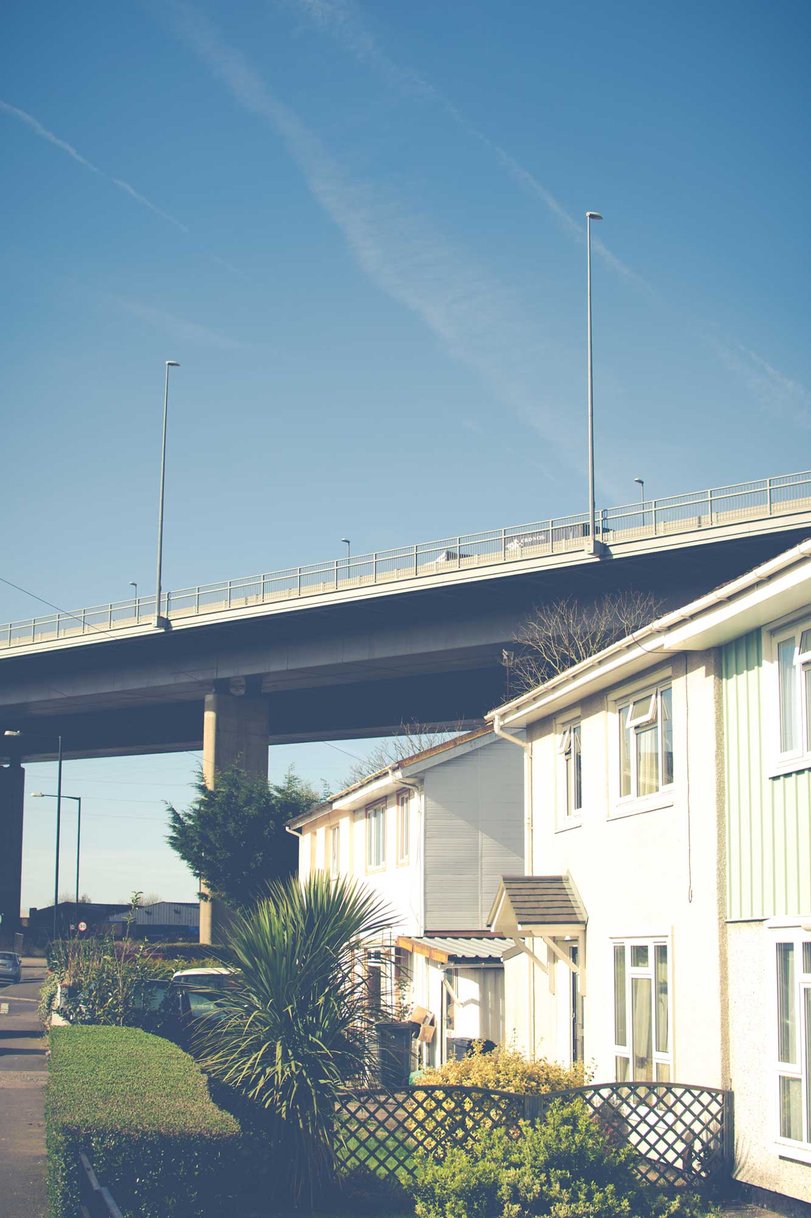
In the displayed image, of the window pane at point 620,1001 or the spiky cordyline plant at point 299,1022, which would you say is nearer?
the spiky cordyline plant at point 299,1022

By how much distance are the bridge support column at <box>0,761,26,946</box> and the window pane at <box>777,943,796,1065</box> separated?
252 feet

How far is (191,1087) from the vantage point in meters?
12.4

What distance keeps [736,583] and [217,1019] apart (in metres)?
7.36

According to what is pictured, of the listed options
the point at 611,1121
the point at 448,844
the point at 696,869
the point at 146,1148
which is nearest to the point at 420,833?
the point at 448,844

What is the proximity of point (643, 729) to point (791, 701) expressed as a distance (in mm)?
3709

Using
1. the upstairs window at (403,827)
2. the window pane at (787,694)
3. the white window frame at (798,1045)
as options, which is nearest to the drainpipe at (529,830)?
the window pane at (787,694)

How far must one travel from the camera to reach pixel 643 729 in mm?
15523

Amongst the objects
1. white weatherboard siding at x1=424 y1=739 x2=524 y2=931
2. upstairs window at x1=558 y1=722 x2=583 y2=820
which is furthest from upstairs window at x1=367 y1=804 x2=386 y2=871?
upstairs window at x1=558 y1=722 x2=583 y2=820

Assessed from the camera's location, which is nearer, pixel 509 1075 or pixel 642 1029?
pixel 509 1075

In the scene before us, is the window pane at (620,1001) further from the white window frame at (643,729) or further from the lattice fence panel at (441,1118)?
the lattice fence panel at (441,1118)

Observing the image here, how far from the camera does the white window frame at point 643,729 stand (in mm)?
14453

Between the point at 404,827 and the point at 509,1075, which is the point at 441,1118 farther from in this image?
the point at 404,827

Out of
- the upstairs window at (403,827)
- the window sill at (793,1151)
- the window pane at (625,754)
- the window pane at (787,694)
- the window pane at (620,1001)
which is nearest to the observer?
the window sill at (793,1151)

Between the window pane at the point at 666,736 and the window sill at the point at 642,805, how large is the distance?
0.17 m
